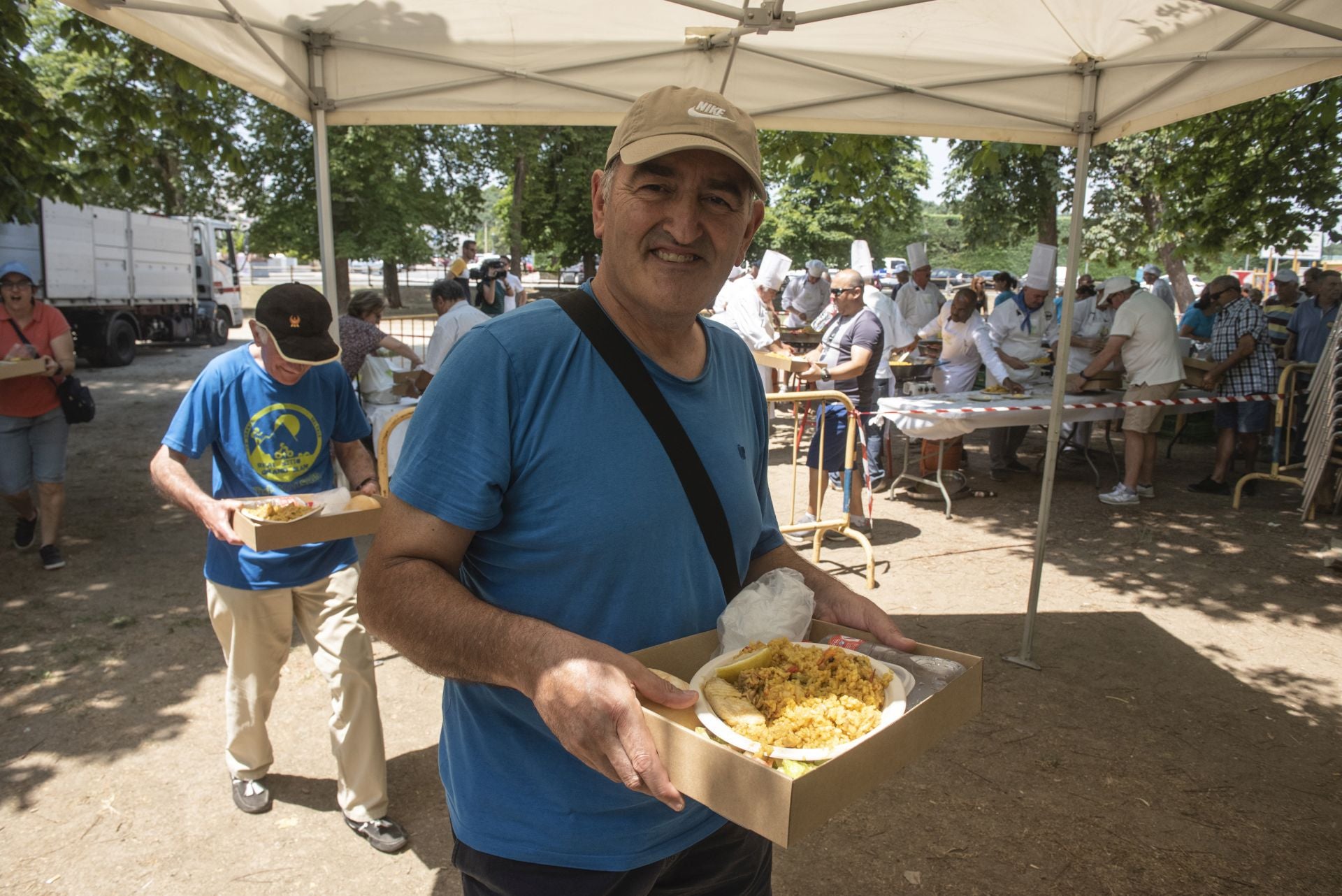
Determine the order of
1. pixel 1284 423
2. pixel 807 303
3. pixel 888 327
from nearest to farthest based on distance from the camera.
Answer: pixel 1284 423 → pixel 888 327 → pixel 807 303

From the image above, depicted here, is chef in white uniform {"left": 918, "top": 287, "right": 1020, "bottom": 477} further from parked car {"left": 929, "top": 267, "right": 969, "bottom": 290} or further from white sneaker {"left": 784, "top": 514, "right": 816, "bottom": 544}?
parked car {"left": 929, "top": 267, "right": 969, "bottom": 290}

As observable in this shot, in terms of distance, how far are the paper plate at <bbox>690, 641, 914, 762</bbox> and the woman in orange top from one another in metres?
7.22

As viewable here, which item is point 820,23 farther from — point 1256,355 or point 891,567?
point 1256,355

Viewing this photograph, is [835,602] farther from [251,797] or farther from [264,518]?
[251,797]

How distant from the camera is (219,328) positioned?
81.9 ft

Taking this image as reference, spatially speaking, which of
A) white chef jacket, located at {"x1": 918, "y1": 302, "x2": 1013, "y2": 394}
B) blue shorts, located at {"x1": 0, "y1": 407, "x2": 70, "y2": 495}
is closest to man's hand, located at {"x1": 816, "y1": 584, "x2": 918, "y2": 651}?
blue shorts, located at {"x1": 0, "y1": 407, "x2": 70, "y2": 495}

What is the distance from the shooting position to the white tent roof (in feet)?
13.0

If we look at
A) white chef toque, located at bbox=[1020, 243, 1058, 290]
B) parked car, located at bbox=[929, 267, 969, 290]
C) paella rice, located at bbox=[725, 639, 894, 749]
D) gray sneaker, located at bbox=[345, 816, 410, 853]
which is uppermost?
parked car, located at bbox=[929, 267, 969, 290]

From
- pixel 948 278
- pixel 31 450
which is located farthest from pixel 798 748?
pixel 948 278

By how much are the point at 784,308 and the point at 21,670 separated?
52.4 feet

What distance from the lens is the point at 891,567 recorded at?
24.7ft

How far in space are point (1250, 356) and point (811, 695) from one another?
10776mm

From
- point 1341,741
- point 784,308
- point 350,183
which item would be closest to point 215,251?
point 350,183

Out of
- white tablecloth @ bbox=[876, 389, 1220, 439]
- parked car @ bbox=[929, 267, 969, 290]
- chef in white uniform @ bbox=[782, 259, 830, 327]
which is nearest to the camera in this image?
white tablecloth @ bbox=[876, 389, 1220, 439]
